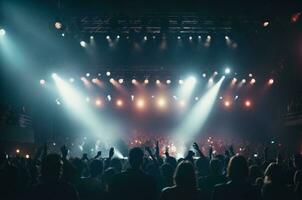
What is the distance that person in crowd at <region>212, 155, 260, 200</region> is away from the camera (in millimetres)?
4363

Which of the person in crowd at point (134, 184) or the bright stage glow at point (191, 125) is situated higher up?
the bright stage glow at point (191, 125)

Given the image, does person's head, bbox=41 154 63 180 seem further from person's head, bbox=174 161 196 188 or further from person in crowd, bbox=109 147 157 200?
person's head, bbox=174 161 196 188

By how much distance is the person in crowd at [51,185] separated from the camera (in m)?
4.11

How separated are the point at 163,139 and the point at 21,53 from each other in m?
12.7

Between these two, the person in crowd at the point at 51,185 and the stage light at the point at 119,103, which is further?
the stage light at the point at 119,103

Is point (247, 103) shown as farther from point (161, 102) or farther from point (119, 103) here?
point (119, 103)

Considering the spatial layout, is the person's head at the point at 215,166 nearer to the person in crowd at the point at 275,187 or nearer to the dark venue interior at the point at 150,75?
the person in crowd at the point at 275,187

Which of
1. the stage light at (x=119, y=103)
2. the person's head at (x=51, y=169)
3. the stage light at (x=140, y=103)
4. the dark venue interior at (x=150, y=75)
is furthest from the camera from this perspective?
the stage light at (x=119, y=103)

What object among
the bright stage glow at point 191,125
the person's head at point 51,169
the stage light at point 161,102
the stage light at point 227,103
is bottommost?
the person's head at point 51,169

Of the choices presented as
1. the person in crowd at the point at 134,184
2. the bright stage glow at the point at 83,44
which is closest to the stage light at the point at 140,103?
the bright stage glow at the point at 83,44

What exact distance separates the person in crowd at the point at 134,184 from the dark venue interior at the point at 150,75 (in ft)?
26.2

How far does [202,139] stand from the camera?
29141 mm

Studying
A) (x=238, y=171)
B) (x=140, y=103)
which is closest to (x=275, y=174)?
(x=238, y=171)

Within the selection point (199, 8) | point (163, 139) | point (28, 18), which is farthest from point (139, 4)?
point (163, 139)
